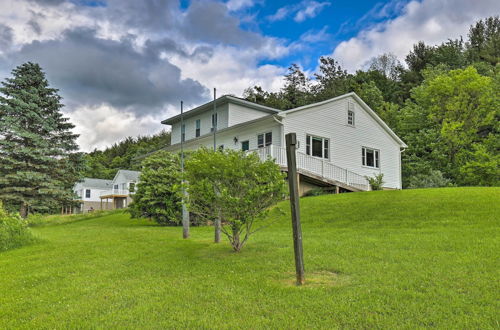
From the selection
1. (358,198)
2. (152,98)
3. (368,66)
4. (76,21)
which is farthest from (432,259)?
(368,66)

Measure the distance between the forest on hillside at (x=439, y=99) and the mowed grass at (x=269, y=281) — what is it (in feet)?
48.9

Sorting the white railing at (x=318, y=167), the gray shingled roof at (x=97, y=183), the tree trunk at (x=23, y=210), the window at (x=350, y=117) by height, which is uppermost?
the window at (x=350, y=117)

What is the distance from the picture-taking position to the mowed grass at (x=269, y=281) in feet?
12.7

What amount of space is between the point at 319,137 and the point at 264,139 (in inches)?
120

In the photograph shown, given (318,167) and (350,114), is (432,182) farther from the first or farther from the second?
(318,167)

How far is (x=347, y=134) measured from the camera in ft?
71.3

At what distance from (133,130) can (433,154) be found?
60.0 meters

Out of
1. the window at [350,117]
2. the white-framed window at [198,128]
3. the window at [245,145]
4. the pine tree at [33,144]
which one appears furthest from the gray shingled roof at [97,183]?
the window at [350,117]

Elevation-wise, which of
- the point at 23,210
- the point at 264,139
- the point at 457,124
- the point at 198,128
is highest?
the point at 198,128

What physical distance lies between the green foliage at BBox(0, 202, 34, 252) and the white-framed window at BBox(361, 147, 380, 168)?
699 inches

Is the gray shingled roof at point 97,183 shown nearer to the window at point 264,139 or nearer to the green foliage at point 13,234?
the window at point 264,139

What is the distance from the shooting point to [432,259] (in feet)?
19.6

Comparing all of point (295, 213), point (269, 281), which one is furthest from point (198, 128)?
point (269, 281)

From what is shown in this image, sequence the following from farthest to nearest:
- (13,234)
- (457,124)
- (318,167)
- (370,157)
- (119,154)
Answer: (119,154)
(457,124)
(370,157)
(318,167)
(13,234)
